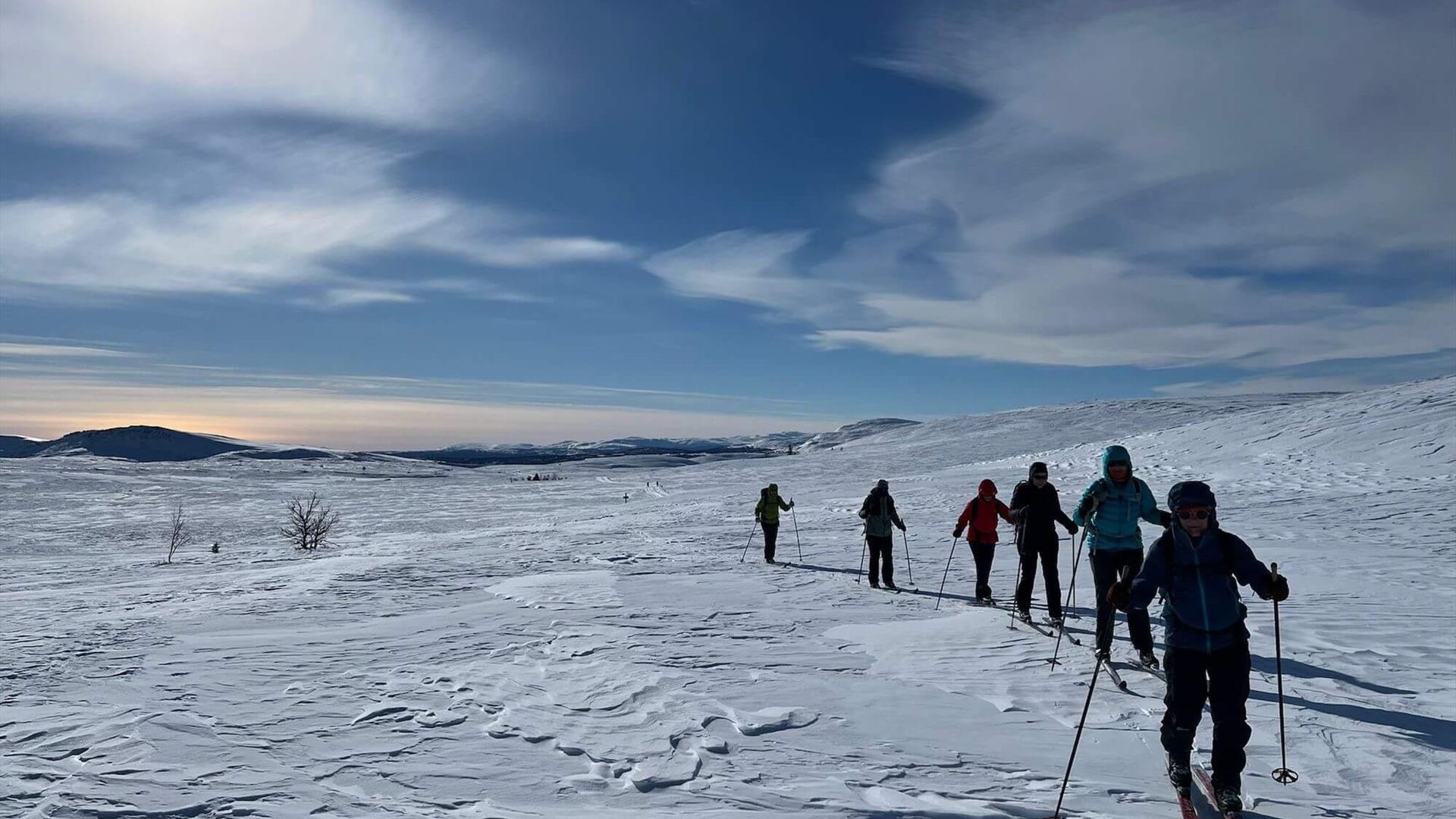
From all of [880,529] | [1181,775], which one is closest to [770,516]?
[880,529]

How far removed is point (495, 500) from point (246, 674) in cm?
3772

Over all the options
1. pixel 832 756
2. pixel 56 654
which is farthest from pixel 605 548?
pixel 832 756

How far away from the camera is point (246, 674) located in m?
7.19

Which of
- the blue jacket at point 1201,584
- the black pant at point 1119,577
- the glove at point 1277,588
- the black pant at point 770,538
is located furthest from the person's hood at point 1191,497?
the black pant at point 770,538

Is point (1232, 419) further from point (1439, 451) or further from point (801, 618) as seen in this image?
point (801, 618)

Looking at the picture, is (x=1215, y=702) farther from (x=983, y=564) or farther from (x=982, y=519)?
(x=983, y=564)

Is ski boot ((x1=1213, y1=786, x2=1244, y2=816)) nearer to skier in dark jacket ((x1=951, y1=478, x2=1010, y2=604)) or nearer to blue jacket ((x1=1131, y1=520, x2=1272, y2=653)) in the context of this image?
blue jacket ((x1=1131, y1=520, x2=1272, y2=653))

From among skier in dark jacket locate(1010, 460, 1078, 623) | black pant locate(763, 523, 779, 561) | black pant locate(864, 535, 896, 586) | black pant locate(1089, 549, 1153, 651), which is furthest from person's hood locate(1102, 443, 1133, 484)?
black pant locate(763, 523, 779, 561)

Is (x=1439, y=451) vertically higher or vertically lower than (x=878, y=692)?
higher

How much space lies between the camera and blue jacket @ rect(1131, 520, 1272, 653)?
14.0 ft

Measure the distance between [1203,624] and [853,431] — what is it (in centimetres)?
16769

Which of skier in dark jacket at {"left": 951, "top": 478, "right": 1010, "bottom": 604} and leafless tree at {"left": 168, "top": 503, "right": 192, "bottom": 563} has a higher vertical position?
skier in dark jacket at {"left": 951, "top": 478, "right": 1010, "bottom": 604}

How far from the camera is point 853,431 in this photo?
170125 millimetres

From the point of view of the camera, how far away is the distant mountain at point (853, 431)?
150 metres
